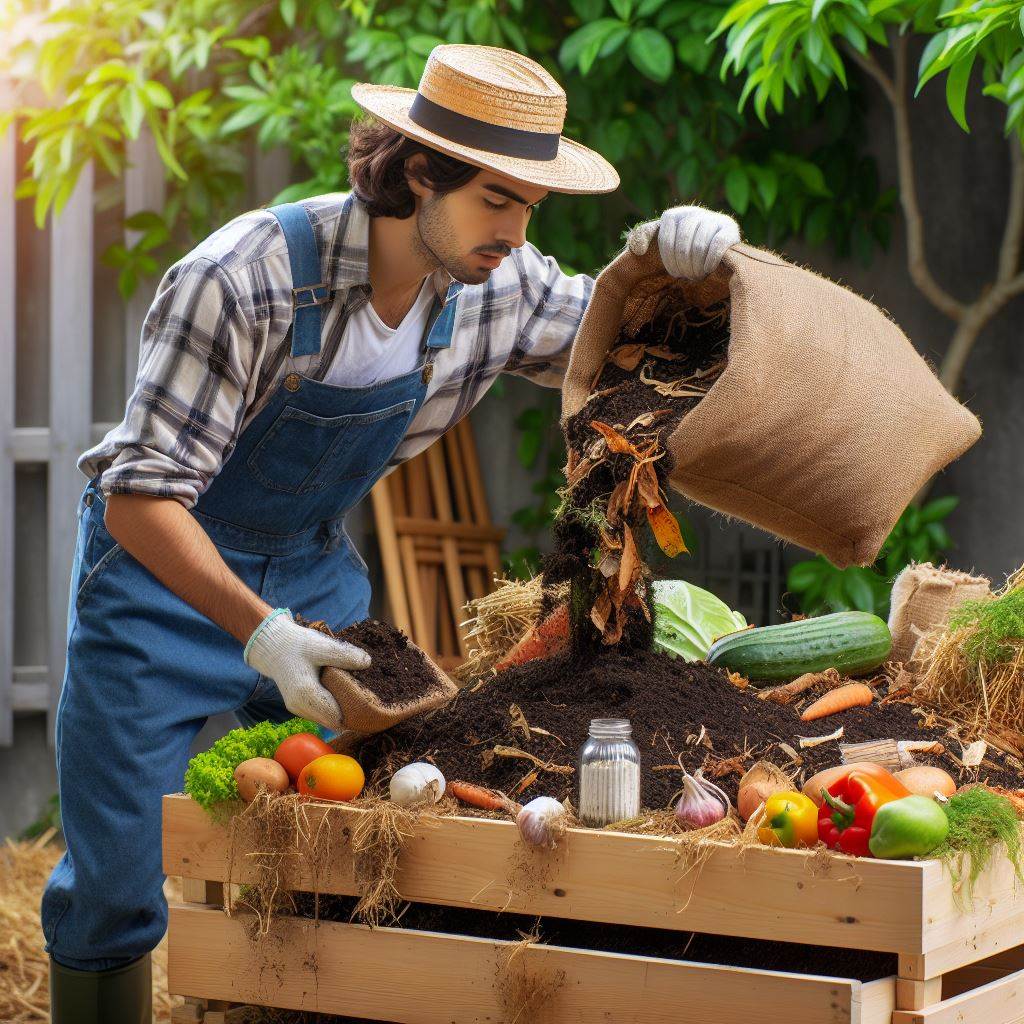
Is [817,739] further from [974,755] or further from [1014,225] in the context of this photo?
[1014,225]

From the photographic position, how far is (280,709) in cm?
288

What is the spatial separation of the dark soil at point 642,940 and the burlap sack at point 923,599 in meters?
1.07

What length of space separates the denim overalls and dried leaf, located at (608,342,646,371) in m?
0.34

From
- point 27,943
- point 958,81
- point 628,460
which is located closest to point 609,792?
point 628,460

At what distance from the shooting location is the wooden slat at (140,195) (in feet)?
15.4

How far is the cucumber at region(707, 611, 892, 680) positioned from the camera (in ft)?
9.11

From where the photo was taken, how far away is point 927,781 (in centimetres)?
204

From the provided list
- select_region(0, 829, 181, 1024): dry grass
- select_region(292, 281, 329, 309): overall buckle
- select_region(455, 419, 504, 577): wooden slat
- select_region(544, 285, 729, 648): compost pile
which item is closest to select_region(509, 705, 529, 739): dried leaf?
select_region(544, 285, 729, 648): compost pile

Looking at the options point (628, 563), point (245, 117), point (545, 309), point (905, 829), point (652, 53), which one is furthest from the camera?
point (245, 117)

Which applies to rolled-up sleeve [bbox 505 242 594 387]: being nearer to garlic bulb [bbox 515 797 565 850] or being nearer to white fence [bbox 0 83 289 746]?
garlic bulb [bbox 515 797 565 850]

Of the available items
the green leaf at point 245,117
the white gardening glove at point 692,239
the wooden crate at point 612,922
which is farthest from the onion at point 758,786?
the green leaf at point 245,117

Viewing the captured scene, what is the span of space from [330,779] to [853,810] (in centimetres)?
77

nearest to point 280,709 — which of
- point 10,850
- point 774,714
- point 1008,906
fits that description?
point 774,714

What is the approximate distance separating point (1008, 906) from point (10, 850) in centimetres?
360
